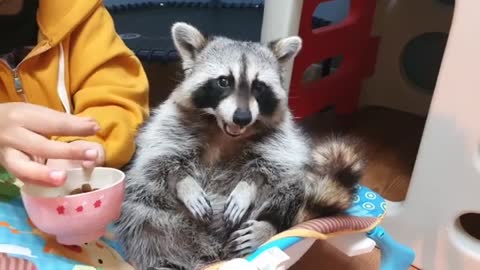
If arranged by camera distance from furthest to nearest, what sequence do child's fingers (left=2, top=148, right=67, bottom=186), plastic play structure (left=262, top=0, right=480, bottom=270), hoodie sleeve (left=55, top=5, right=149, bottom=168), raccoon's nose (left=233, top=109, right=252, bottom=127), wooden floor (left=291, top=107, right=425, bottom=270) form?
wooden floor (left=291, top=107, right=425, bottom=270) → plastic play structure (left=262, top=0, right=480, bottom=270) → hoodie sleeve (left=55, top=5, right=149, bottom=168) → raccoon's nose (left=233, top=109, right=252, bottom=127) → child's fingers (left=2, top=148, right=67, bottom=186)

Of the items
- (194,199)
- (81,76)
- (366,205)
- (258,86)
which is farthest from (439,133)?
(81,76)

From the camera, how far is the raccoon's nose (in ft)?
2.59

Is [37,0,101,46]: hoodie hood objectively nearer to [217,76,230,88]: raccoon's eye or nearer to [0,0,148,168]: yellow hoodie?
[0,0,148,168]: yellow hoodie

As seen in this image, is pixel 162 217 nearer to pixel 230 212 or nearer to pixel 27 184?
pixel 230 212

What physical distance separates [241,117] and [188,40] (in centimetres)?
20

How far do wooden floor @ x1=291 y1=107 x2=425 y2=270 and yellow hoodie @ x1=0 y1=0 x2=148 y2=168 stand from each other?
486 millimetres

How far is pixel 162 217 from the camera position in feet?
2.77

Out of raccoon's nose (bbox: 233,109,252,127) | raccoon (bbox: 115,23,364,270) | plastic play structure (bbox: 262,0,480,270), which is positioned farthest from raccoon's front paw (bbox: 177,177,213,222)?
plastic play structure (bbox: 262,0,480,270)

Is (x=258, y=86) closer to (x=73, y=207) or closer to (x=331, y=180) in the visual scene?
(x=331, y=180)

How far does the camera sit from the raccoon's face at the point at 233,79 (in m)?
0.82

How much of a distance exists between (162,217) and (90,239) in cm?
16

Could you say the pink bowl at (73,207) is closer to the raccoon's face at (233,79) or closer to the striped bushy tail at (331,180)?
the raccoon's face at (233,79)

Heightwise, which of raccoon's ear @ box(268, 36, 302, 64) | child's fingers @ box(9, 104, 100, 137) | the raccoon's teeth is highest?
raccoon's ear @ box(268, 36, 302, 64)

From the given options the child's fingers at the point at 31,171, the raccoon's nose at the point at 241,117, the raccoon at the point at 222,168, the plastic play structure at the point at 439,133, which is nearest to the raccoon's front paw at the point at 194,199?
the raccoon at the point at 222,168
